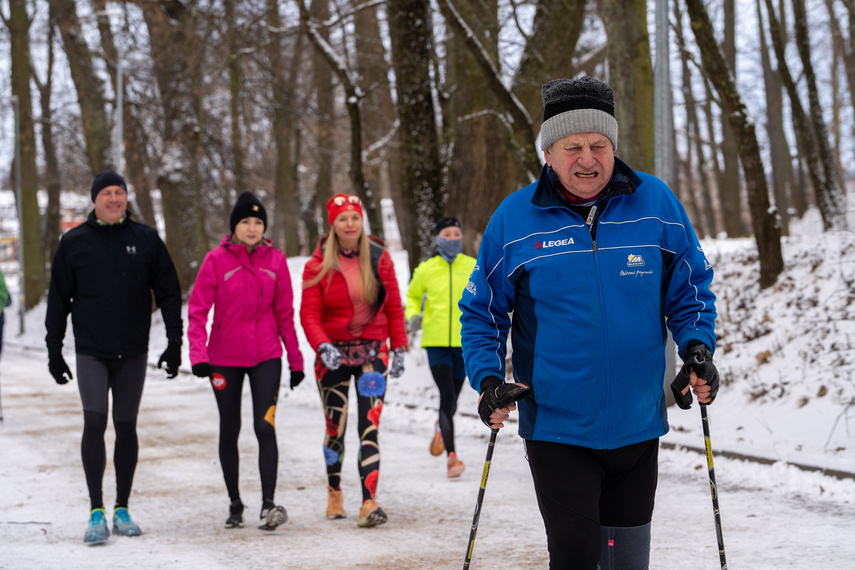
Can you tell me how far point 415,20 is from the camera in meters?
14.1

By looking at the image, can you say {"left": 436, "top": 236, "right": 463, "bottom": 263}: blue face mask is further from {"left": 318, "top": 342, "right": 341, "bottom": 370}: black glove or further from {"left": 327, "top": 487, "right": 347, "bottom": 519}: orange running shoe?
{"left": 327, "top": 487, "right": 347, "bottom": 519}: orange running shoe

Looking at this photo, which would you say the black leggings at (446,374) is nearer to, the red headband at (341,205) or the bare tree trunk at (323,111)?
the red headband at (341,205)

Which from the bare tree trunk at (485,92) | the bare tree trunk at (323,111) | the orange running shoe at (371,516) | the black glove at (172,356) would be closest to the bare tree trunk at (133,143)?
the bare tree trunk at (323,111)

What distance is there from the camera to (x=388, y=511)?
6480 millimetres

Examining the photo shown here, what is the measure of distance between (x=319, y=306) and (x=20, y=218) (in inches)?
1166

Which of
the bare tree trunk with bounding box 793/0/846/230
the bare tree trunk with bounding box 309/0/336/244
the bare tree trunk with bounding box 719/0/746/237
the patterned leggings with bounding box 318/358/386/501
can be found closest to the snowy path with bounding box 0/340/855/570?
the patterned leggings with bounding box 318/358/386/501

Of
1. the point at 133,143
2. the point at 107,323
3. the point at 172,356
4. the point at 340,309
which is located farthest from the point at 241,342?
the point at 133,143

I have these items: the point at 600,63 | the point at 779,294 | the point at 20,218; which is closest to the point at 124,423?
the point at 779,294

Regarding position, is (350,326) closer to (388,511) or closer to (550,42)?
(388,511)

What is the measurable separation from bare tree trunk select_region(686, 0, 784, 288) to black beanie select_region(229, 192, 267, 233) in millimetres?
7119

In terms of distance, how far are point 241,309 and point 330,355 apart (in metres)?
0.67

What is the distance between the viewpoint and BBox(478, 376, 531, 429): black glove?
3.08 m

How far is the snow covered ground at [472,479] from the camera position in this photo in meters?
5.35

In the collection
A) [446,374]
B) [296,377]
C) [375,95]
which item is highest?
[375,95]
